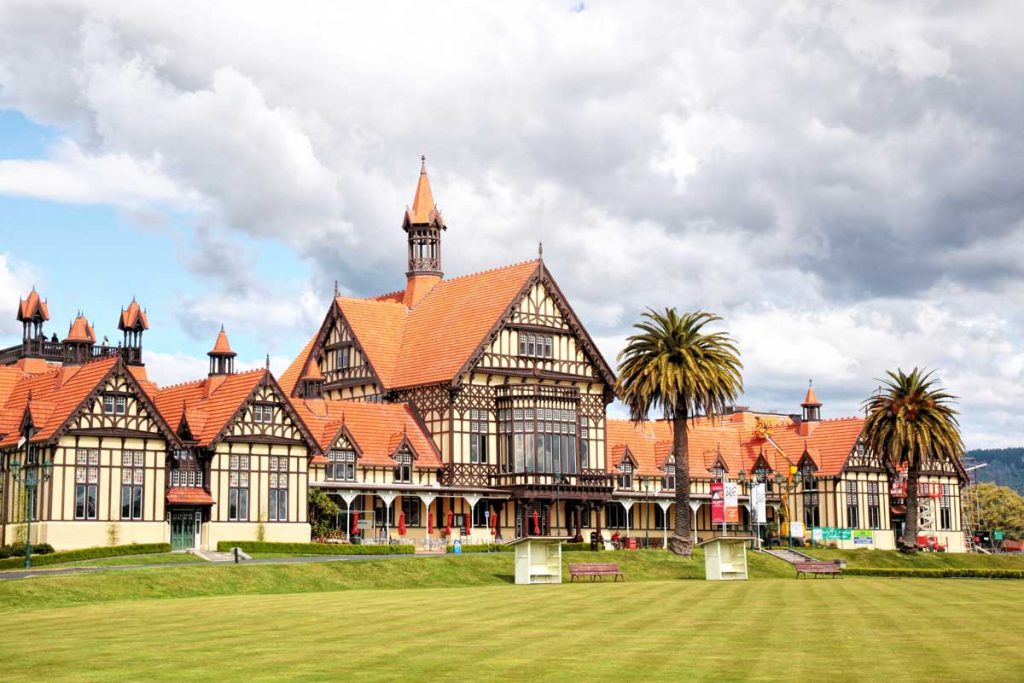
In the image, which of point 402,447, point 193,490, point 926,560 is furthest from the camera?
point 926,560

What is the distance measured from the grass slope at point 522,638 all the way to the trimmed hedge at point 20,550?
65.3 feet

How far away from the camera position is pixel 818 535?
341 ft

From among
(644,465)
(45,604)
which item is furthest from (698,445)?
(45,604)

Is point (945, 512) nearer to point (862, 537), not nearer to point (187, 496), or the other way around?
point (862, 537)

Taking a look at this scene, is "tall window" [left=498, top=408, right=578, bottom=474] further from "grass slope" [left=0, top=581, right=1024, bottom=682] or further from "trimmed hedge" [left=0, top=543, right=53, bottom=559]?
"grass slope" [left=0, top=581, right=1024, bottom=682]

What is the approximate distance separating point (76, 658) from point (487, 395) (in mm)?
62299

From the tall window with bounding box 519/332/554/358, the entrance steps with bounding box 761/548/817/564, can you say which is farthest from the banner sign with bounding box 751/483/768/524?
the tall window with bounding box 519/332/554/358

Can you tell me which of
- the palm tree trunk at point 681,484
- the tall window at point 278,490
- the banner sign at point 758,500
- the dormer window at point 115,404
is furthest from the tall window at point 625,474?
the dormer window at point 115,404

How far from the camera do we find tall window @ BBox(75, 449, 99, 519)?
70438 millimetres

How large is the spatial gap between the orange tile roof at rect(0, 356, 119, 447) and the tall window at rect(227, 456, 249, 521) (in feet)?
29.0

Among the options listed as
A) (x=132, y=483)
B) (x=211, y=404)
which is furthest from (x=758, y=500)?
(x=132, y=483)

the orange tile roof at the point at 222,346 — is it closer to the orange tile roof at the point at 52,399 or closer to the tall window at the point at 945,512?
the orange tile roof at the point at 52,399

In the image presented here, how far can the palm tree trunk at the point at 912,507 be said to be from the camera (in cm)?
9219

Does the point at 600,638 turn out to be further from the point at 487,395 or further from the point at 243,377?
the point at 487,395
